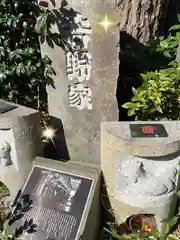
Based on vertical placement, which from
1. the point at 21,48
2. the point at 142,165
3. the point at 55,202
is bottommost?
the point at 55,202

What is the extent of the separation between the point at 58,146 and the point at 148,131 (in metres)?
1.30

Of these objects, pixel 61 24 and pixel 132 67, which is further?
pixel 132 67

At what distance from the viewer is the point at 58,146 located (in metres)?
3.96

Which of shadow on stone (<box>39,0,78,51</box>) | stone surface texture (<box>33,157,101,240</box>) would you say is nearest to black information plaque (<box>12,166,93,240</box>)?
stone surface texture (<box>33,157,101,240</box>)

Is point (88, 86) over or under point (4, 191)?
over

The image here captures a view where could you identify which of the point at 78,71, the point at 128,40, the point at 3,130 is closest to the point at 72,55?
the point at 78,71

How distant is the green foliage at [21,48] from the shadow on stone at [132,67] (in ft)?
3.35

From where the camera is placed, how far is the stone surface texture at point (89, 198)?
2.96 m

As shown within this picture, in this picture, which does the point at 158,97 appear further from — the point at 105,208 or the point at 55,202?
the point at 55,202

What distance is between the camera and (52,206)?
3.03 metres

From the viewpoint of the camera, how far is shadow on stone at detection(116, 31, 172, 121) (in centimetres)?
437

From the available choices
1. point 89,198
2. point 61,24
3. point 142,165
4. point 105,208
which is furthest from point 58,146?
point 61,24

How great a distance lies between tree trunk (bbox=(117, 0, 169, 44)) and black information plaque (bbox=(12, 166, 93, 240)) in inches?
121

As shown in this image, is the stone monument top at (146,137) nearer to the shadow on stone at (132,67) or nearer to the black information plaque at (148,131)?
the black information plaque at (148,131)
